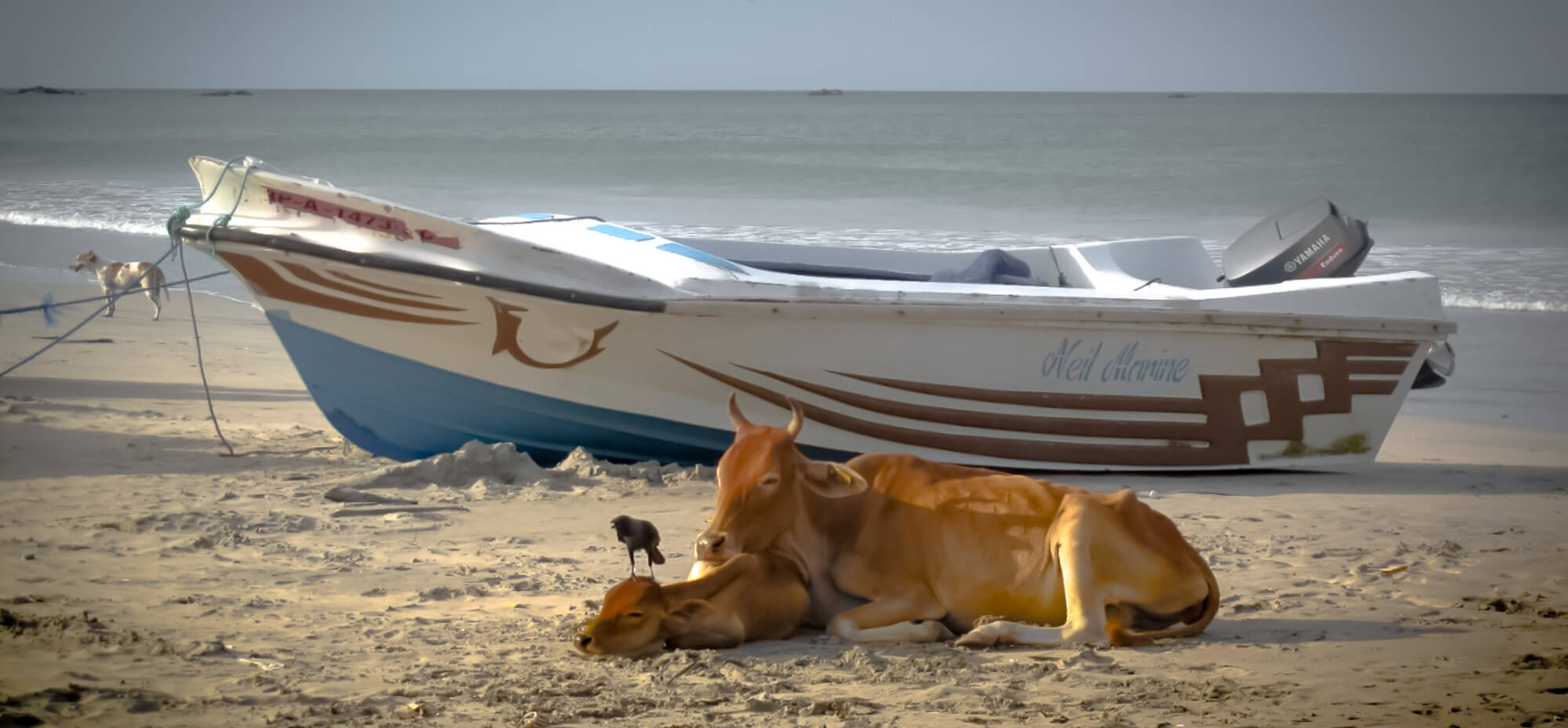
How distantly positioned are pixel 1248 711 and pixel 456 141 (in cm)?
5563

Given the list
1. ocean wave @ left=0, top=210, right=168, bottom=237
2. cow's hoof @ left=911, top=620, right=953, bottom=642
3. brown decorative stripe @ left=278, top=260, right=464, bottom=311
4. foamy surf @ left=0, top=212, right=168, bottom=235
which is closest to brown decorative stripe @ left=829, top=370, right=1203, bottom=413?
brown decorative stripe @ left=278, top=260, right=464, bottom=311

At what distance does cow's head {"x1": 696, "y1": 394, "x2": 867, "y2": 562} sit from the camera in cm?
352

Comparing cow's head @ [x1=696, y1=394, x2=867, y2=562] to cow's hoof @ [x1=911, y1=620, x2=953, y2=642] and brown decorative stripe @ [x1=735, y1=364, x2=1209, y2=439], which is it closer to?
cow's hoof @ [x1=911, y1=620, x2=953, y2=642]

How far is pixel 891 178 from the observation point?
37.4 metres

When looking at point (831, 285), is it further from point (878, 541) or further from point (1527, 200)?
point (1527, 200)

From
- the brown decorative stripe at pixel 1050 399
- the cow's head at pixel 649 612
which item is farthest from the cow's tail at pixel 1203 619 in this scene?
the brown decorative stripe at pixel 1050 399

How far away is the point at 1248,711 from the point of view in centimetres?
323

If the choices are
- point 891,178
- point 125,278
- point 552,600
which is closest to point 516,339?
point 552,600

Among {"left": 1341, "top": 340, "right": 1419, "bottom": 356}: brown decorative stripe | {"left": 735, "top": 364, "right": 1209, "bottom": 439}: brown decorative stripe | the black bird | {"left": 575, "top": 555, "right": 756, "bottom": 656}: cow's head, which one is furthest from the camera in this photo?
{"left": 1341, "top": 340, "right": 1419, "bottom": 356}: brown decorative stripe

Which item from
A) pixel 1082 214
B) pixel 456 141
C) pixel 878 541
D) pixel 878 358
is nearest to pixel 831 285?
pixel 878 358

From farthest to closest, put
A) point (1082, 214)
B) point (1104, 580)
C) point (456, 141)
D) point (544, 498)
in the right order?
point (456, 141), point (1082, 214), point (544, 498), point (1104, 580)

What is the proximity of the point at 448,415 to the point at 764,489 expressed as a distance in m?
3.14

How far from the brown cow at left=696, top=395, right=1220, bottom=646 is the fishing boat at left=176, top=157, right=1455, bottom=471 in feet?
7.94

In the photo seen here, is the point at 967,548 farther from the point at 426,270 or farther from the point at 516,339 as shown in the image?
the point at 426,270
